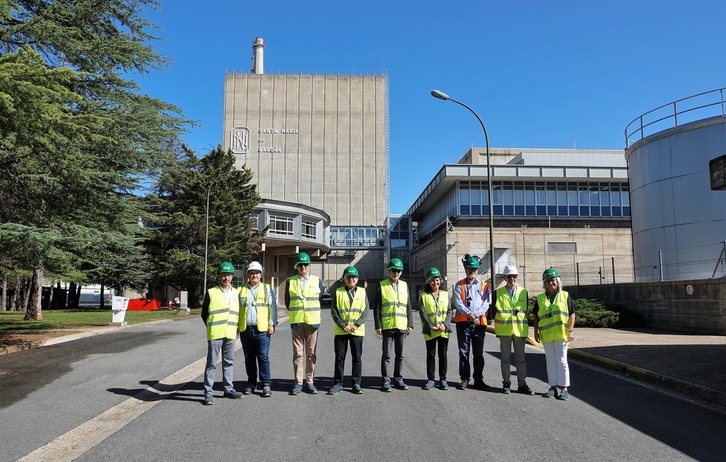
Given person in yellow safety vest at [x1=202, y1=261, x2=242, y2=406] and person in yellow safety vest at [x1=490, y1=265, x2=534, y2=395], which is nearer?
person in yellow safety vest at [x1=202, y1=261, x2=242, y2=406]

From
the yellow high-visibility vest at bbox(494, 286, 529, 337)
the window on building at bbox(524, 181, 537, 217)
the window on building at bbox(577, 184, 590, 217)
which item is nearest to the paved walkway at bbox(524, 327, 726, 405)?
the yellow high-visibility vest at bbox(494, 286, 529, 337)

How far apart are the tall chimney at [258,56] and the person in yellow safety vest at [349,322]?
78.5 meters

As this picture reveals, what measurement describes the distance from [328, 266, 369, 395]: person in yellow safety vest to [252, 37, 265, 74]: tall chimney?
7849 cm

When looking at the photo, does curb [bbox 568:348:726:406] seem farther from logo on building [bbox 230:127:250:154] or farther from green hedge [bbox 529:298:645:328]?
logo on building [bbox 230:127:250:154]

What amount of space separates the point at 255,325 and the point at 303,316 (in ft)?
2.20

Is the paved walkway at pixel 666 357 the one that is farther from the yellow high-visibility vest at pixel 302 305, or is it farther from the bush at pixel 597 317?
the yellow high-visibility vest at pixel 302 305

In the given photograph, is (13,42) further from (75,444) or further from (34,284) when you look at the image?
(34,284)

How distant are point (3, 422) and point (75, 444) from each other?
4.93 feet

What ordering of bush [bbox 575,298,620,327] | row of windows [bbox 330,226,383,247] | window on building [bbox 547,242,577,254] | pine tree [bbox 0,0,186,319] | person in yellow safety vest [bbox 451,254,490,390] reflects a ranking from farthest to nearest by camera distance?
row of windows [bbox 330,226,383,247], window on building [bbox 547,242,577,254], bush [bbox 575,298,620,327], pine tree [bbox 0,0,186,319], person in yellow safety vest [bbox 451,254,490,390]

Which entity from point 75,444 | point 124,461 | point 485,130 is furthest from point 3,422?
point 485,130

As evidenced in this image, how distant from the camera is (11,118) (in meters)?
9.74

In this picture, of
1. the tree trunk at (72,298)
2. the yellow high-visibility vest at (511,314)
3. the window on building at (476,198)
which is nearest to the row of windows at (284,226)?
the tree trunk at (72,298)

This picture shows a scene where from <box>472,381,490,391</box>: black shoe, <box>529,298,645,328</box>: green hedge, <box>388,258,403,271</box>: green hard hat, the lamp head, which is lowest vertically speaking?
<box>472,381,490,391</box>: black shoe

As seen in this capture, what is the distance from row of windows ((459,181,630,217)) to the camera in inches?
1683
